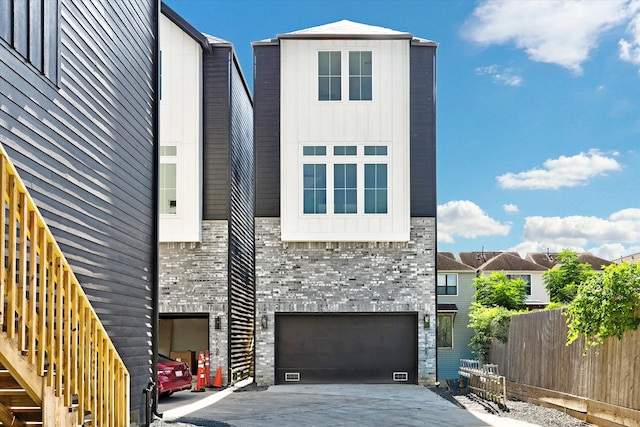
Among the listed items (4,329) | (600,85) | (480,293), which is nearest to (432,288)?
(480,293)

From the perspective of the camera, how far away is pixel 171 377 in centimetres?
1538

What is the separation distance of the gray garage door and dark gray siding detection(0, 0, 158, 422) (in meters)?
8.11

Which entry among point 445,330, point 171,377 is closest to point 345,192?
point 171,377

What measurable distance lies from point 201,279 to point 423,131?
6691mm

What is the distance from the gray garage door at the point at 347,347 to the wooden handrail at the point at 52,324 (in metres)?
11.6

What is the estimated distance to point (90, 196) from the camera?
878 centimetres

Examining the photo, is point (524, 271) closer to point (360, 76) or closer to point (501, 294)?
point (501, 294)

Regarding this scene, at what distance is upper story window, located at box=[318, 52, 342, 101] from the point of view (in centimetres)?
1895

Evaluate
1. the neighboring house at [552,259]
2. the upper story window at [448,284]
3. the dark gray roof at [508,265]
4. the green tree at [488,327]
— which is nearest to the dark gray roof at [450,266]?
the upper story window at [448,284]

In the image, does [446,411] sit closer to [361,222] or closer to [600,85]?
[361,222]

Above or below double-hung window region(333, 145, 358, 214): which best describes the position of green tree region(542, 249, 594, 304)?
below

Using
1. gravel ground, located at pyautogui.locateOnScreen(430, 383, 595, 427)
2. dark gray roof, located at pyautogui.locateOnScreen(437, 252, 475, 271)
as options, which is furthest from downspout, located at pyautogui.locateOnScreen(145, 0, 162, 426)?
dark gray roof, located at pyautogui.locateOnScreen(437, 252, 475, 271)

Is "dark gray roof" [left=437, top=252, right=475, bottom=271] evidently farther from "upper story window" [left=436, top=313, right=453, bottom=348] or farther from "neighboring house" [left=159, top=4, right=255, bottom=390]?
"neighboring house" [left=159, top=4, right=255, bottom=390]

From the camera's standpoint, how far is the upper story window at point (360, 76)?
1897cm
